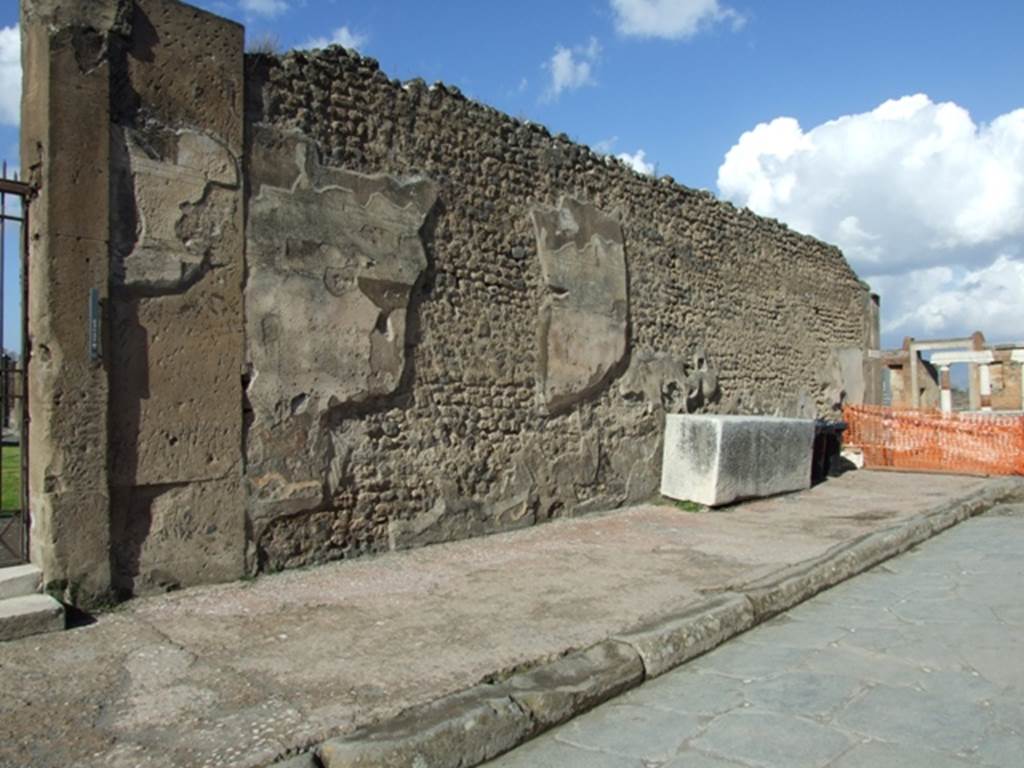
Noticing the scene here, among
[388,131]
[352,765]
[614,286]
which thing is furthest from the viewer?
[614,286]

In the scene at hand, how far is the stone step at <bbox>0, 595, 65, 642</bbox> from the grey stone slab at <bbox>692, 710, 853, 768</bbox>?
292 cm

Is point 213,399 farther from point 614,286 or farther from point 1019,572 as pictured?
point 1019,572

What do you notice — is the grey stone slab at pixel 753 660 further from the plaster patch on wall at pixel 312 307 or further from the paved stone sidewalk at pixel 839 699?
the plaster patch on wall at pixel 312 307

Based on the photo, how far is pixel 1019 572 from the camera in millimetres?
5762

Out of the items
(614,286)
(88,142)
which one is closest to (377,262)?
(88,142)

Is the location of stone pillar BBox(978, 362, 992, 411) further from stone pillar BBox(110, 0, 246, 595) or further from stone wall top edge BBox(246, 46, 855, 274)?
stone pillar BBox(110, 0, 246, 595)

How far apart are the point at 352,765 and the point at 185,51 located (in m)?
4.08

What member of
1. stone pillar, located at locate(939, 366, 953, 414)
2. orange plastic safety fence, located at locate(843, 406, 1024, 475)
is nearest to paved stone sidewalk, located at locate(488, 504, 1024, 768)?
orange plastic safety fence, located at locate(843, 406, 1024, 475)

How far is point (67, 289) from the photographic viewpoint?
14.2 feet

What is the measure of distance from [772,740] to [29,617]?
3.22 meters

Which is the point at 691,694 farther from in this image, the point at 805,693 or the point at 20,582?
the point at 20,582

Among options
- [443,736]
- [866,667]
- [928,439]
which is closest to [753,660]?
[866,667]

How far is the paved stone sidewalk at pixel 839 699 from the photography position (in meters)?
2.91

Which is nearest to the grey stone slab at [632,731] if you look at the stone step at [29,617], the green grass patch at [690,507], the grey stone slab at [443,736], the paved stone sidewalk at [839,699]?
the paved stone sidewalk at [839,699]
